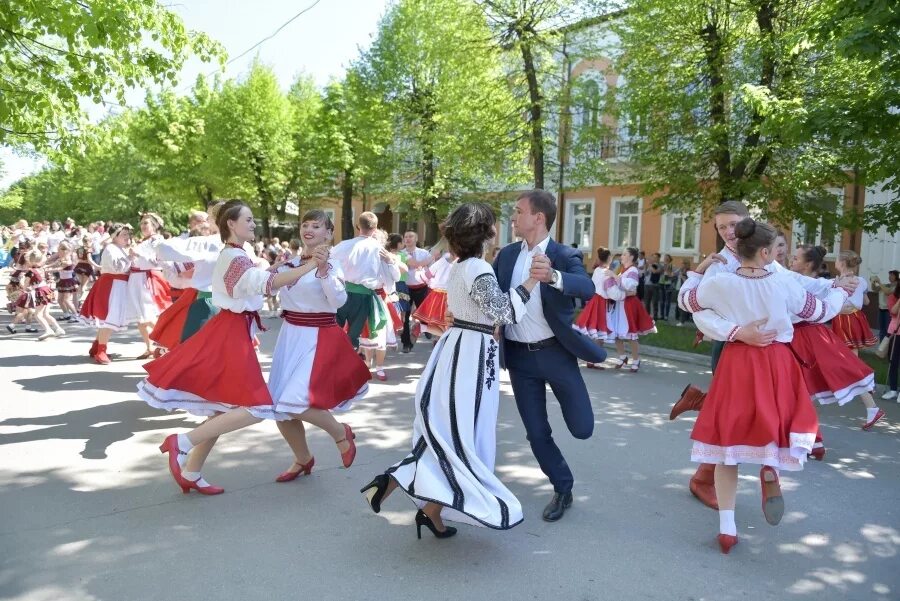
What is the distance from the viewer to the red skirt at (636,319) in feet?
35.3

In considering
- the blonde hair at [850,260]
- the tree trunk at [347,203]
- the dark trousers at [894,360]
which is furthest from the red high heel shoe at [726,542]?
the tree trunk at [347,203]

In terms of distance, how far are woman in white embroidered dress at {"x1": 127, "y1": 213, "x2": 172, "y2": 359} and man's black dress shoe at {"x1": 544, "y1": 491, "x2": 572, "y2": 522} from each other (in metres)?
6.79

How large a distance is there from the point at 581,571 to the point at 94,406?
519 centimetres

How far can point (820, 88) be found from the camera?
13859mm

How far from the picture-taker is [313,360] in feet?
16.1

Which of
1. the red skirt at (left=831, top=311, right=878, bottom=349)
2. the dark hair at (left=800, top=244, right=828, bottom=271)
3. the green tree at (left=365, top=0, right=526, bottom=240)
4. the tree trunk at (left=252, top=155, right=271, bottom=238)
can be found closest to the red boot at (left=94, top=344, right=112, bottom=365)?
the dark hair at (left=800, top=244, right=828, bottom=271)

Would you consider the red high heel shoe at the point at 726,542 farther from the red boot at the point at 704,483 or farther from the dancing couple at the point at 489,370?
the dancing couple at the point at 489,370

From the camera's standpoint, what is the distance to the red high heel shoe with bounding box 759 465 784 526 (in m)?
3.99

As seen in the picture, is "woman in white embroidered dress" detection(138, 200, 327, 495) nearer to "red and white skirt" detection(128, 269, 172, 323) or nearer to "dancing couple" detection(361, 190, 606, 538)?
"dancing couple" detection(361, 190, 606, 538)

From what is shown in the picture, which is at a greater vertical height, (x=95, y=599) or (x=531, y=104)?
(x=531, y=104)

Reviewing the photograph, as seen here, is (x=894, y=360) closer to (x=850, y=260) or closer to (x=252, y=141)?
(x=850, y=260)

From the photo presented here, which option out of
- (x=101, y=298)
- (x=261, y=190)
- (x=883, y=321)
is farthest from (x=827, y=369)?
(x=261, y=190)

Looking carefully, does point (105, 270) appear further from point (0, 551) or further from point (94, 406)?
point (0, 551)

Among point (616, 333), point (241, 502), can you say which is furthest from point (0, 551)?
point (616, 333)
